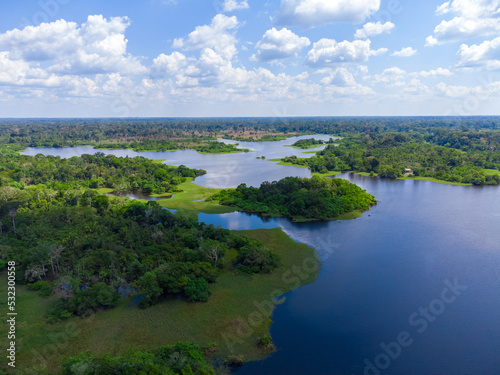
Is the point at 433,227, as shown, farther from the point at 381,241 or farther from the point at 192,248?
the point at 192,248

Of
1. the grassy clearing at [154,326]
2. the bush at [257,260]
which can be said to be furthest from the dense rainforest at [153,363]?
the bush at [257,260]

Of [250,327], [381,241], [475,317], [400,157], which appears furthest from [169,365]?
[400,157]

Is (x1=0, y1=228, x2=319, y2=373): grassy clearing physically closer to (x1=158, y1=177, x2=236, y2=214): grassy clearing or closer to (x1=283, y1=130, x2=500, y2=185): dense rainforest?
(x1=158, y1=177, x2=236, y2=214): grassy clearing

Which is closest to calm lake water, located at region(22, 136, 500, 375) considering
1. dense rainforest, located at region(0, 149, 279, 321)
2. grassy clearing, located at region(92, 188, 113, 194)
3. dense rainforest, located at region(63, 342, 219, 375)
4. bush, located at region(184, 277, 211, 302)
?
dense rainforest, located at region(63, 342, 219, 375)

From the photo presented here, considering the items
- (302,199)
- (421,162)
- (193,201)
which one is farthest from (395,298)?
(421,162)

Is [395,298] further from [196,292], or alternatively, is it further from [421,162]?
[421,162]

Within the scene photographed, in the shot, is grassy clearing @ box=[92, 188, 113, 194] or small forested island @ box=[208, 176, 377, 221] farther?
grassy clearing @ box=[92, 188, 113, 194]
